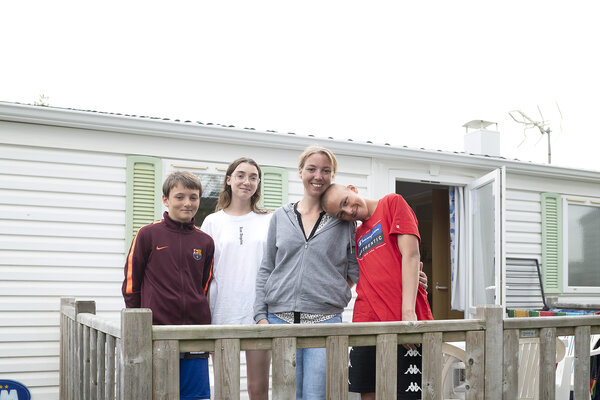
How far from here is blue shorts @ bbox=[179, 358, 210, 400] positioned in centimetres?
259

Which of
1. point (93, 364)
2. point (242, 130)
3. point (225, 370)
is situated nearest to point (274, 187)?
point (242, 130)

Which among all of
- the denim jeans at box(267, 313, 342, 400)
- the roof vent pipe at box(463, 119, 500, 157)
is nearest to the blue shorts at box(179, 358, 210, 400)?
the denim jeans at box(267, 313, 342, 400)

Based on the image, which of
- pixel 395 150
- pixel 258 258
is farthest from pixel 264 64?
pixel 258 258

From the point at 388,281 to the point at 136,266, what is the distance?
1104 millimetres

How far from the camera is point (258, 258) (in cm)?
289

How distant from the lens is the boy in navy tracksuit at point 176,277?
256cm

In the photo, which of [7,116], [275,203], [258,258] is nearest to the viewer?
[258,258]

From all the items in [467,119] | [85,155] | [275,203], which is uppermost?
[467,119]

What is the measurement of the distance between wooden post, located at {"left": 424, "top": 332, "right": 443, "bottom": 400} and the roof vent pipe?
538 cm

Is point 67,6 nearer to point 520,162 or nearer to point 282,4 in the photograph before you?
point 282,4

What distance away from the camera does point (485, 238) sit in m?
6.50

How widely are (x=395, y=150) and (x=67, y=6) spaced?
18916 mm

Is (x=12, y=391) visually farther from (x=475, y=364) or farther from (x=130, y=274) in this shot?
(x=475, y=364)

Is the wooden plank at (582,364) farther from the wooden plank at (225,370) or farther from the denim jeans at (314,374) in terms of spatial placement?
the wooden plank at (225,370)
